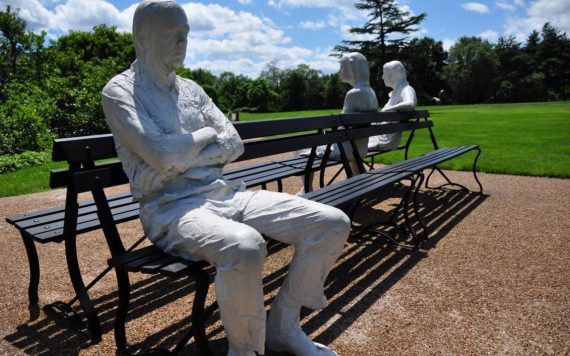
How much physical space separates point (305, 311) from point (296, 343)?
67 cm

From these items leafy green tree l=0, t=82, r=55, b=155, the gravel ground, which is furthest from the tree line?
the gravel ground

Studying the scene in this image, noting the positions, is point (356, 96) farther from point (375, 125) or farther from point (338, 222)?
point (338, 222)

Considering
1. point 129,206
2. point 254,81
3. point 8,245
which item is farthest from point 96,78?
point 254,81

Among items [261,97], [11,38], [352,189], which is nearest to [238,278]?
[352,189]

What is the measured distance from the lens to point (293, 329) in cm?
247

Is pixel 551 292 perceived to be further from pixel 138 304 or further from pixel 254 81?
pixel 254 81

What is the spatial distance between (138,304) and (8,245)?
7.57ft

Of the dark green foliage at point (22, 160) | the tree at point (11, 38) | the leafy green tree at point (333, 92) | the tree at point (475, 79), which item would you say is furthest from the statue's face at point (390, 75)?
the tree at point (475, 79)

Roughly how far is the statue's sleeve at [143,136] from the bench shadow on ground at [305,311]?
43.5 inches

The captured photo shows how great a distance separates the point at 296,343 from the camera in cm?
244

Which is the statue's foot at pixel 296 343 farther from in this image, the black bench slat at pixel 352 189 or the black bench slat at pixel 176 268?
the black bench slat at pixel 352 189

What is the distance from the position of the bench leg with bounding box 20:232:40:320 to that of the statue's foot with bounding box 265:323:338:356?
1747mm

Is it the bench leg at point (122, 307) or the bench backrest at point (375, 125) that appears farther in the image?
the bench backrest at point (375, 125)

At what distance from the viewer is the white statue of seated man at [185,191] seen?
2400 millimetres
